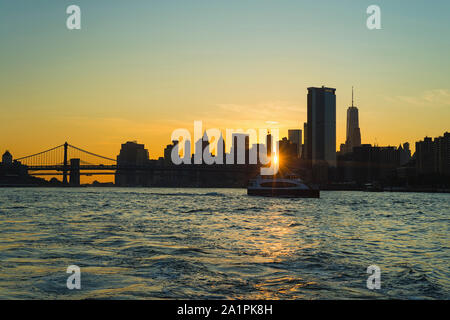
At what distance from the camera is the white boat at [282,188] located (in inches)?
3681

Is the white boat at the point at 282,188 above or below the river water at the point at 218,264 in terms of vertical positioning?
below

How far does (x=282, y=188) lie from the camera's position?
Answer: 9400 centimetres

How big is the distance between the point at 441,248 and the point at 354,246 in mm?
3593

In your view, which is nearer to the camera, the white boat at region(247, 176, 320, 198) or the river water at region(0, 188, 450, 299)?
the river water at region(0, 188, 450, 299)

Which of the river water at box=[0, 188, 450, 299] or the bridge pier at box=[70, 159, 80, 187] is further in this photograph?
the bridge pier at box=[70, 159, 80, 187]

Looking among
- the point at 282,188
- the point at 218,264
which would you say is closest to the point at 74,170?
the point at 282,188

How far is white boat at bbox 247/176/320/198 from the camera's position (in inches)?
3681

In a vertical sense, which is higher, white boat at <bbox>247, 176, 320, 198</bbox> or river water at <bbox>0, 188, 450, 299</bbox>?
river water at <bbox>0, 188, 450, 299</bbox>
